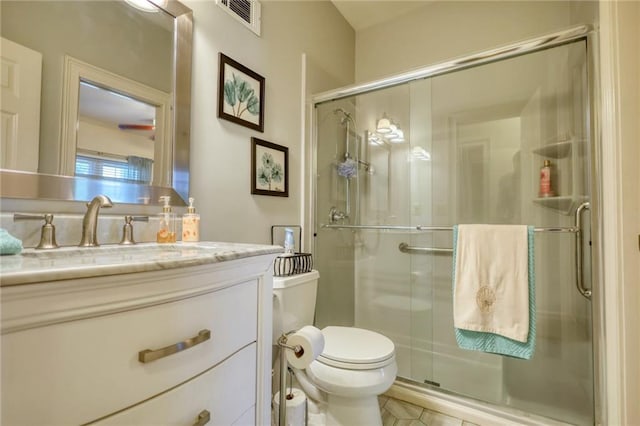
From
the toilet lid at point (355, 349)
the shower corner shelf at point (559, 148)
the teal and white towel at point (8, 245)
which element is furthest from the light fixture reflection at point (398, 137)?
the teal and white towel at point (8, 245)

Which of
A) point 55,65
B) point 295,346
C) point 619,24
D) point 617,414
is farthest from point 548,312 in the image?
point 55,65

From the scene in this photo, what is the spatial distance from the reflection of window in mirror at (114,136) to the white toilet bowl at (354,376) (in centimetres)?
101

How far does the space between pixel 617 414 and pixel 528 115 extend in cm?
154

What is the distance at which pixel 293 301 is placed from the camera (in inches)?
51.4

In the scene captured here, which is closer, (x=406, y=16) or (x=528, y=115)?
(x=528, y=115)

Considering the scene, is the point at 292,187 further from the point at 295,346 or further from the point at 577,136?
the point at 577,136

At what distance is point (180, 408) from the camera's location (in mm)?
574

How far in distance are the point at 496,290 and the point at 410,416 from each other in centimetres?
A: 79

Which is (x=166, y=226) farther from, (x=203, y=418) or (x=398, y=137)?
(x=398, y=137)

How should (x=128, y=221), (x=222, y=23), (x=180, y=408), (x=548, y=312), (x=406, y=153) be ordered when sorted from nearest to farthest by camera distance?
(x=180, y=408) < (x=128, y=221) < (x=222, y=23) < (x=548, y=312) < (x=406, y=153)

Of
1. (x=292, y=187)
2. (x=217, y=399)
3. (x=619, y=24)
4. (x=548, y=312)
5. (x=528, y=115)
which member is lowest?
(x=548, y=312)

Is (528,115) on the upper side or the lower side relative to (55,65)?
upper

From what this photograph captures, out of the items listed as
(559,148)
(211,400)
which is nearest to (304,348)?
(211,400)

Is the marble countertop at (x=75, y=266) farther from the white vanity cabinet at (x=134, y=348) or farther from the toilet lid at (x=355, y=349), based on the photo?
the toilet lid at (x=355, y=349)
